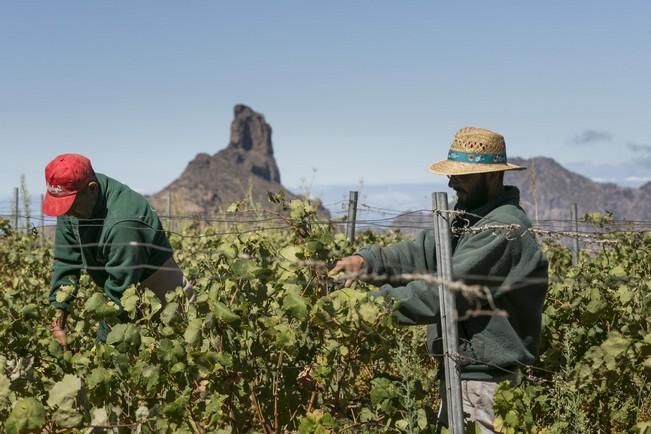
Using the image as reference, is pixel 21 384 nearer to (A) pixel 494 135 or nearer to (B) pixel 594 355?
(A) pixel 494 135

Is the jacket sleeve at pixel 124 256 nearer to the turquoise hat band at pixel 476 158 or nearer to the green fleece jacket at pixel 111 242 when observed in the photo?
the green fleece jacket at pixel 111 242

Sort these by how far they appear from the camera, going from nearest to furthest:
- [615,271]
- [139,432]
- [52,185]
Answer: [139,432]
[52,185]
[615,271]

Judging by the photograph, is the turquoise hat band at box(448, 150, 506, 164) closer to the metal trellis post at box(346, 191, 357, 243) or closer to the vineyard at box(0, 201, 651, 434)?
the vineyard at box(0, 201, 651, 434)

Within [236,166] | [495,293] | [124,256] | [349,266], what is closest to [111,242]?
[124,256]

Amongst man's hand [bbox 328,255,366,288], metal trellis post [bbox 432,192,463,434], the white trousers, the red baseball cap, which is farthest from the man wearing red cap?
the white trousers

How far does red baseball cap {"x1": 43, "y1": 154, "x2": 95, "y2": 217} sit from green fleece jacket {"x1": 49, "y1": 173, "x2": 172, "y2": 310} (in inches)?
5.7

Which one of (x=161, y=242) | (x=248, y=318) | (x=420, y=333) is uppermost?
(x=161, y=242)

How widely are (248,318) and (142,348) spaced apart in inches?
14.8

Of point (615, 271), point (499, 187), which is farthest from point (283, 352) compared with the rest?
point (615, 271)

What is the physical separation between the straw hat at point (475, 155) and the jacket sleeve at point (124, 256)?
4.08 feet

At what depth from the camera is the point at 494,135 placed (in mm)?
3139

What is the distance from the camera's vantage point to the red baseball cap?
11.5ft

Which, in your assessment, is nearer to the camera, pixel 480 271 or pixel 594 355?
pixel 480 271

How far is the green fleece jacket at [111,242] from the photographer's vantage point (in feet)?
11.4
